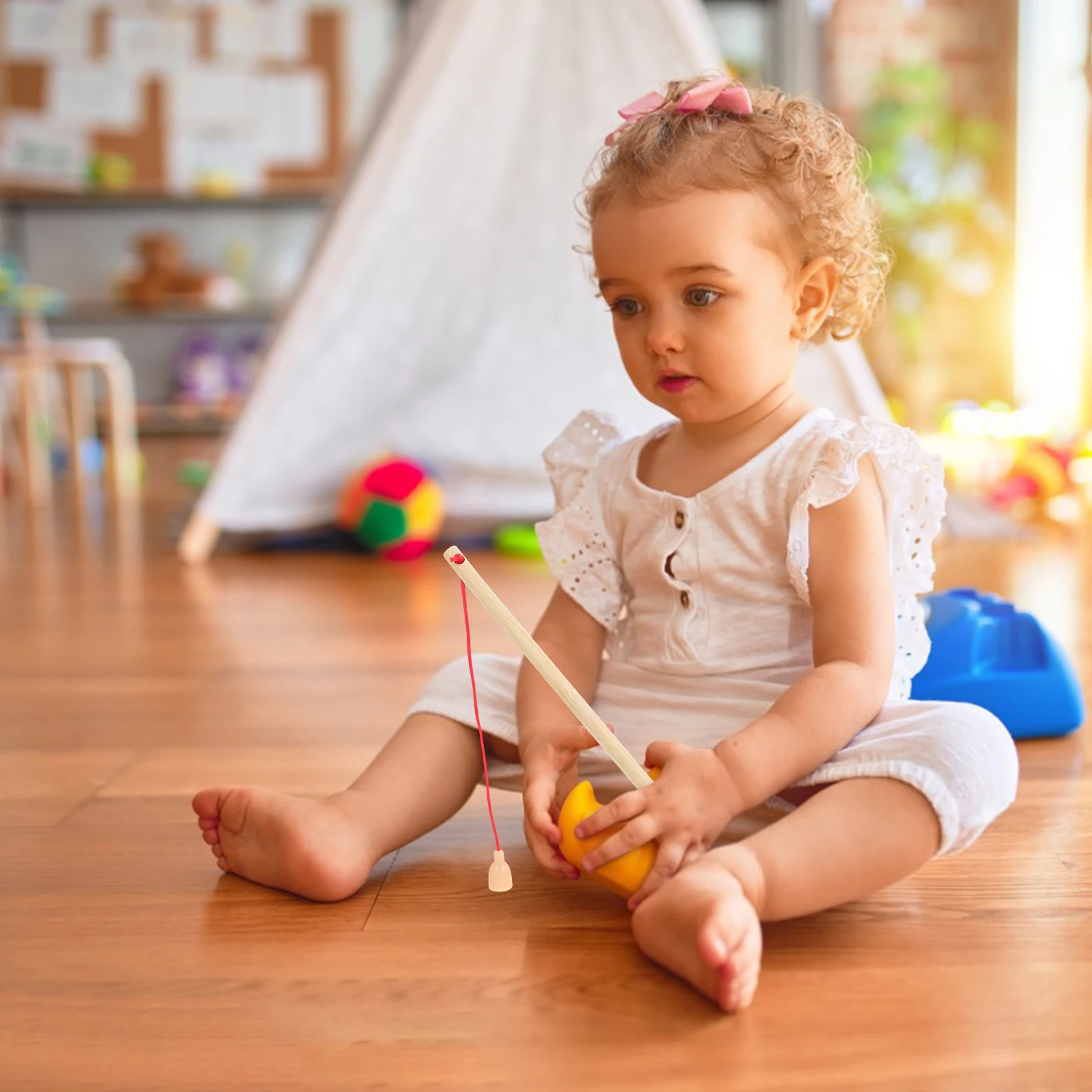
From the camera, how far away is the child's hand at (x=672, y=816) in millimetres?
716

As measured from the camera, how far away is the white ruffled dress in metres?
0.84

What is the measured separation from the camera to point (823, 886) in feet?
2.34

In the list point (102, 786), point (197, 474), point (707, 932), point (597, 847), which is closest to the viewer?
point (707, 932)

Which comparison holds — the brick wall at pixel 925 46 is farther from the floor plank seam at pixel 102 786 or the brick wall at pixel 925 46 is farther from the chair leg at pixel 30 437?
the floor plank seam at pixel 102 786

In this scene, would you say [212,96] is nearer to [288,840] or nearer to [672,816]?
[288,840]

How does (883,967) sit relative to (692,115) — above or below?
below

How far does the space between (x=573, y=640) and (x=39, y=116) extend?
5.28 m


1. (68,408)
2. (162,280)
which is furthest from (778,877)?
(162,280)

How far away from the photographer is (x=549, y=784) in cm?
78

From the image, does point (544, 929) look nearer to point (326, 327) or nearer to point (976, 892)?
point (976, 892)

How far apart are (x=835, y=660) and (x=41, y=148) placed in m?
5.42

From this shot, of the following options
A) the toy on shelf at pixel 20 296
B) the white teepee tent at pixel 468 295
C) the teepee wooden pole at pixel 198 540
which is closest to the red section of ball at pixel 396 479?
the white teepee tent at pixel 468 295

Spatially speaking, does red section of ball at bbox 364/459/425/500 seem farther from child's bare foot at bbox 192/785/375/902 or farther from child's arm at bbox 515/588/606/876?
child's bare foot at bbox 192/785/375/902

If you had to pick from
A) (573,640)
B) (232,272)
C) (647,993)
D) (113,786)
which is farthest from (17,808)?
(232,272)
